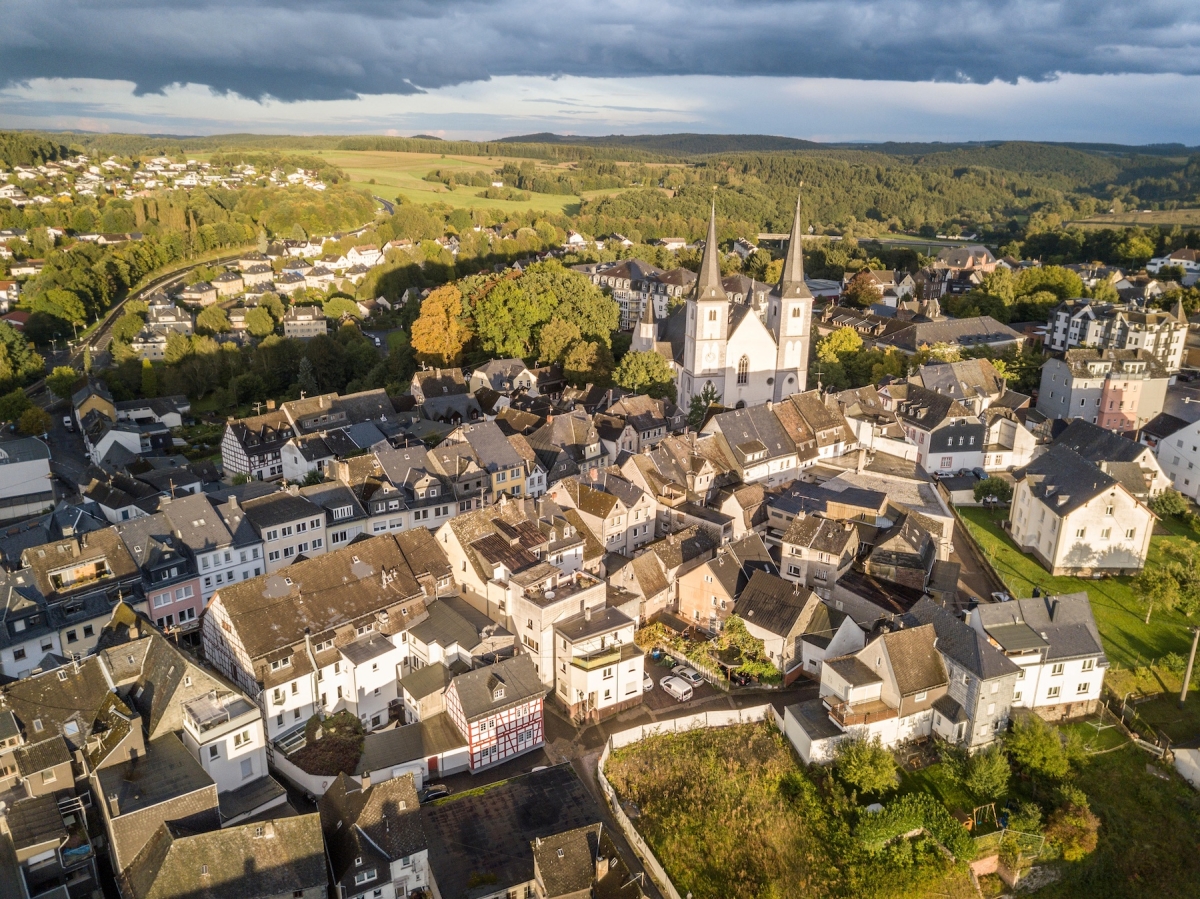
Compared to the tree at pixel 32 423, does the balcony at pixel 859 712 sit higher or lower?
higher

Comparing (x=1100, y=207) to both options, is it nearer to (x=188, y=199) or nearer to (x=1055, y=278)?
(x=1055, y=278)

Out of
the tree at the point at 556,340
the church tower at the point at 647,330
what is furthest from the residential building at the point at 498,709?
the tree at the point at 556,340

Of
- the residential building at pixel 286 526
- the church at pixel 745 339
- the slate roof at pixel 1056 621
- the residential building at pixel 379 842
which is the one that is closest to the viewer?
the residential building at pixel 379 842

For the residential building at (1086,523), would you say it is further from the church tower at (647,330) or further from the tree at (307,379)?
the tree at (307,379)

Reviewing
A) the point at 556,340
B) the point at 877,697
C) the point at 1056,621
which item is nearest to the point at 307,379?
the point at 556,340

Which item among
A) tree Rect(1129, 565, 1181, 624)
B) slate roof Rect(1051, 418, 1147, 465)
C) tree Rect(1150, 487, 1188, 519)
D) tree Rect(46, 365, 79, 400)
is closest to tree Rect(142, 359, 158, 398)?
tree Rect(46, 365, 79, 400)

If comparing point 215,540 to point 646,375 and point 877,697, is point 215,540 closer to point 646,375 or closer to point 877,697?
point 877,697

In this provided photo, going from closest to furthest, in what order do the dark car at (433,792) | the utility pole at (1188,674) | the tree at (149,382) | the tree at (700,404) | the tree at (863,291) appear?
the dark car at (433,792) < the utility pole at (1188,674) < the tree at (700,404) < the tree at (149,382) < the tree at (863,291)
